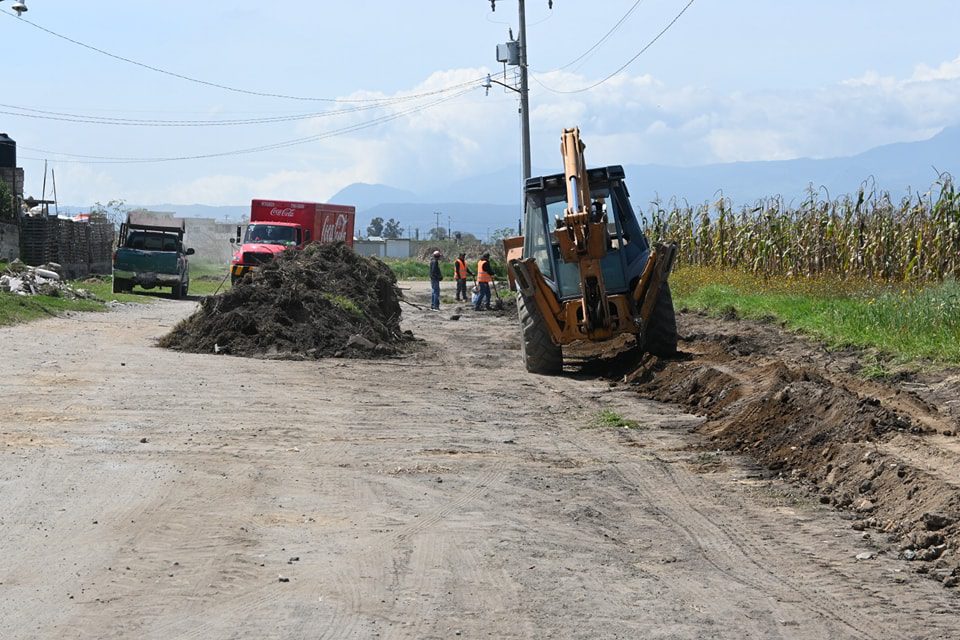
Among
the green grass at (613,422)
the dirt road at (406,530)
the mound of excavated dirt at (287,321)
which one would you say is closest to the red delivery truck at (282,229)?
the mound of excavated dirt at (287,321)

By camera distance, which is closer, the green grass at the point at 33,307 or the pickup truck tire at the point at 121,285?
the green grass at the point at 33,307

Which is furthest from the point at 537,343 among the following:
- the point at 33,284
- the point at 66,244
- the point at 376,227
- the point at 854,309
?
the point at 376,227

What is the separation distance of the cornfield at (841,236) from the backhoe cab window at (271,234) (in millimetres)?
12428

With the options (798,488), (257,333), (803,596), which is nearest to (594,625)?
(803,596)

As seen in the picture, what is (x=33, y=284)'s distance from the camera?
99.8 feet

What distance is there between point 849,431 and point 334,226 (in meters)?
34.7

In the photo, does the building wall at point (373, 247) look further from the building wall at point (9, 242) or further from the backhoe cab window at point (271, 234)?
the backhoe cab window at point (271, 234)

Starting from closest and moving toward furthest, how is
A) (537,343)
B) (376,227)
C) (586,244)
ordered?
(586,244), (537,343), (376,227)

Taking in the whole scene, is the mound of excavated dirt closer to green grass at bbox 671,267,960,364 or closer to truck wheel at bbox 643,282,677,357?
truck wheel at bbox 643,282,677,357

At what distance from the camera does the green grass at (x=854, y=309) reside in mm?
15039

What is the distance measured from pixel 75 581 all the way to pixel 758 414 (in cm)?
704

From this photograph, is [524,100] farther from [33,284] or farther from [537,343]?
[537,343]

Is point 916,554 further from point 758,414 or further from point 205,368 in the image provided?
point 205,368

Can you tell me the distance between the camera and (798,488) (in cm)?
909
